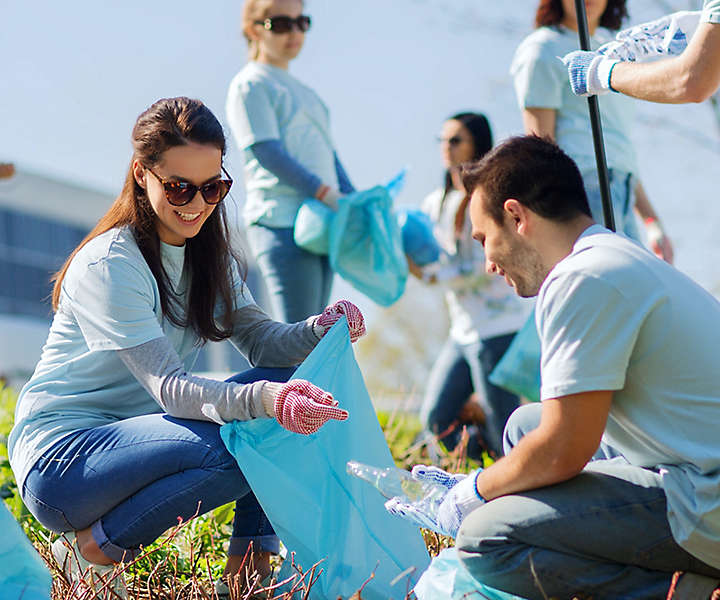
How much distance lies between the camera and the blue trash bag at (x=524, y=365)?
11.8 feet

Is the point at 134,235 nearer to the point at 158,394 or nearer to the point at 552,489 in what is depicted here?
the point at 158,394

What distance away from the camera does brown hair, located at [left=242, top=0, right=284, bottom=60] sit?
3.94 meters

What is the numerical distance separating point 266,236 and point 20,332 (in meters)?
21.2

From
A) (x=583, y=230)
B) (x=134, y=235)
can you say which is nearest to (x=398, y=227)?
(x=134, y=235)

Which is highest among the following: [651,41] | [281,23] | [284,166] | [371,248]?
[651,41]

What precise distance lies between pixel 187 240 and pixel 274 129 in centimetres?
122

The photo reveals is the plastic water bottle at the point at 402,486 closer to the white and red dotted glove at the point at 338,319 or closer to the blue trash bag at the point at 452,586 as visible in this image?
the blue trash bag at the point at 452,586


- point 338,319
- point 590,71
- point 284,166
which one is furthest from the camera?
point 284,166

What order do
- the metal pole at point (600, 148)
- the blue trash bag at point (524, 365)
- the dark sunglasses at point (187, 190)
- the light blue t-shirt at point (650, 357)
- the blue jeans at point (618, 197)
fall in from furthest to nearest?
the blue trash bag at point (524, 365)
the blue jeans at point (618, 197)
the metal pole at point (600, 148)
the dark sunglasses at point (187, 190)
the light blue t-shirt at point (650, 357)

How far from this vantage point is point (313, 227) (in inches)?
146

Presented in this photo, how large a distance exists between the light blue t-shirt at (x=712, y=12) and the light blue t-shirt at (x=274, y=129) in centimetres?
189

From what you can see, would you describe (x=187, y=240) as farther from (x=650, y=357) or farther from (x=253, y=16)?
(x=253, y=16)

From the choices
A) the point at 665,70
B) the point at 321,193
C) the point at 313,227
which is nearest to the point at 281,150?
the point at 321,193

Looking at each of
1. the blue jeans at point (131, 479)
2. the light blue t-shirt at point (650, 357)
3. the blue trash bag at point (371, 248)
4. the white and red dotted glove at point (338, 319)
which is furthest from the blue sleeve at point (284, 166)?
the light blue t-shirt at point (650, 357)
